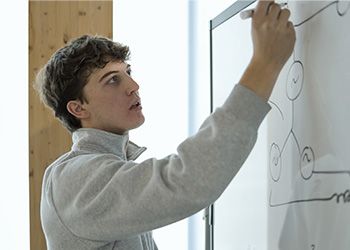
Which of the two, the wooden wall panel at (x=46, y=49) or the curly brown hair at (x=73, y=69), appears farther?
the wooden wall panel at (x=46, y=49)

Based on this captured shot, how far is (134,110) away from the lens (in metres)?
1.15

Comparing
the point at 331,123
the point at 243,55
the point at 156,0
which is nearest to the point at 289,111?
the point at 331,123

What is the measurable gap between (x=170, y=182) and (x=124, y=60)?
1.66 ft

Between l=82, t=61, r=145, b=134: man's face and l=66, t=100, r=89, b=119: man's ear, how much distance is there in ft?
0.04

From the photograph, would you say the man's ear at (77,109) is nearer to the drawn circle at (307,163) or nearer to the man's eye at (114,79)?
the man's eye at (114,79)

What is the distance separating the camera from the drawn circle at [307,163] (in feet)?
2.99

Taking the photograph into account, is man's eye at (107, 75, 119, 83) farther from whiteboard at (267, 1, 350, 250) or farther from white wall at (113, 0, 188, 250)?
white wall at (113, 0, 188, 250)

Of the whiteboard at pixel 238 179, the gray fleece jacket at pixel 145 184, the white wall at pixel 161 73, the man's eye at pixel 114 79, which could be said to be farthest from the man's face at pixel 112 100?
the white wall at pixel 161 73

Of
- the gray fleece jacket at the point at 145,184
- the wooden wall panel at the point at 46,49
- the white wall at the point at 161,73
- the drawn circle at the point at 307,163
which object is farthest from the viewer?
the white wall at the point at 161,73
